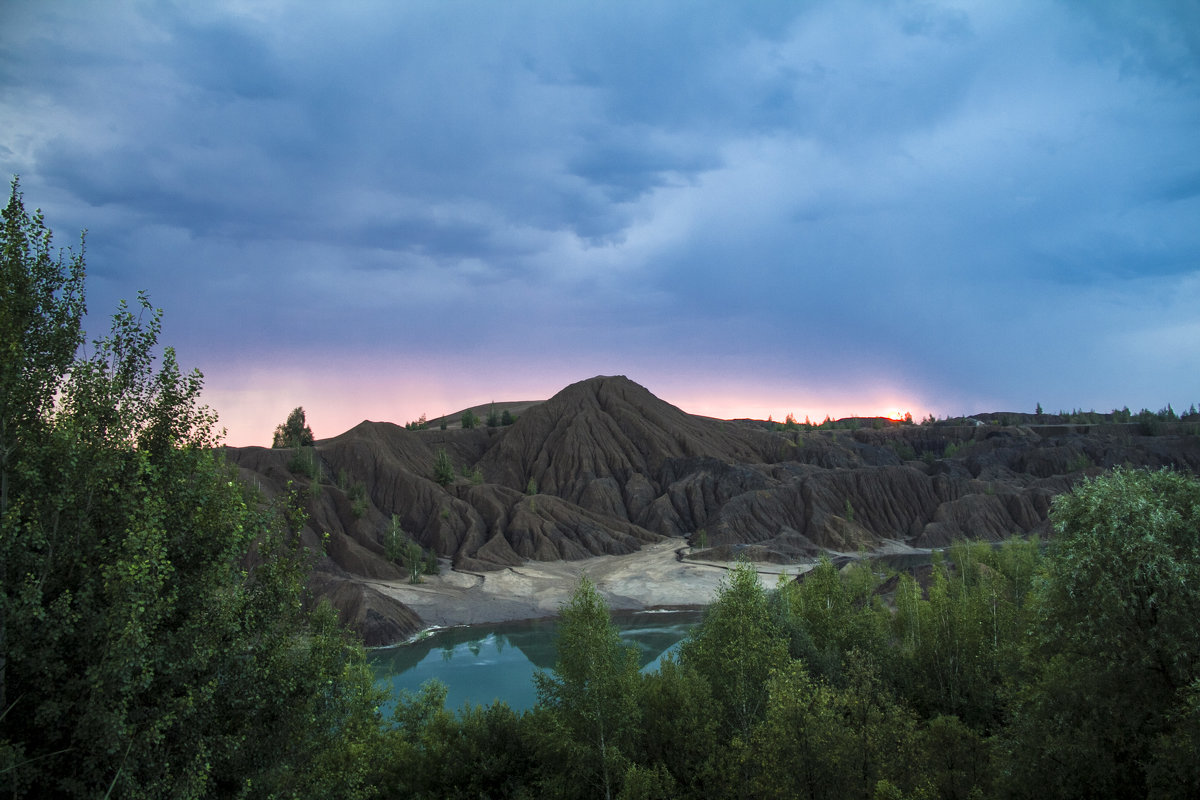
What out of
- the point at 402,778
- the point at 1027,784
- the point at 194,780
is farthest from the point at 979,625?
the point at 194,780

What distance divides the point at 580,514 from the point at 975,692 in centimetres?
9103

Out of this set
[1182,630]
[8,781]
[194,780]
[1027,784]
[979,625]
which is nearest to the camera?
[8,781]

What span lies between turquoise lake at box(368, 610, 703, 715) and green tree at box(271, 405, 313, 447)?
79.4 meters

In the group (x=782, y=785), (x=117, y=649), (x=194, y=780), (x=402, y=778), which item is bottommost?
(x=402, y=778)

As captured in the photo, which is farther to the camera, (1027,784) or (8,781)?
(1027,784)

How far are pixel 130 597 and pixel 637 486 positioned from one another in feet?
430

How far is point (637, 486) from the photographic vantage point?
142375 mm

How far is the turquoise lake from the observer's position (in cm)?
5384

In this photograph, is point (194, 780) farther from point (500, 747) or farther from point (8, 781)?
point (500, 747)

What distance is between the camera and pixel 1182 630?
18.5 metres

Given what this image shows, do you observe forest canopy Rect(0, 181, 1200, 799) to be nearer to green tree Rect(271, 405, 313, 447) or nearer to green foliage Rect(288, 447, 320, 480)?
green foliage Rect(288, 447, 320, 480)

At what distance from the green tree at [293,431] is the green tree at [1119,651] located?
138 meters

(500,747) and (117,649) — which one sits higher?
(117,649)

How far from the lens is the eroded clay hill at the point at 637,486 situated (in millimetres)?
108562
